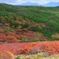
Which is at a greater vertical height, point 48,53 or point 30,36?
point 48,53

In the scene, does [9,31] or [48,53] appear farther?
[9,31]

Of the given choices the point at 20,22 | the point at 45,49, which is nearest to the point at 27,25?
the point at 20,22

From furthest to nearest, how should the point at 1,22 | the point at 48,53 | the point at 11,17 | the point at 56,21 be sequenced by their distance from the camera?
the point at 56,21
the point at 11,17
the point at 1,22
the point at 48,53

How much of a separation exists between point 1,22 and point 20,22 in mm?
8372

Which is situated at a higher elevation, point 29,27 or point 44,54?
point 44,54

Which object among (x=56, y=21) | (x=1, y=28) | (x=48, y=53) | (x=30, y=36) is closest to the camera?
(x=48, y=53)

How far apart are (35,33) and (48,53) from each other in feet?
228

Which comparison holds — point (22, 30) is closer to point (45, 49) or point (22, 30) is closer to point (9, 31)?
point (9, 31)

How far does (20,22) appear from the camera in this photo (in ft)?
357

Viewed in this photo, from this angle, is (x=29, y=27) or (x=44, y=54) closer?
(x=44, y=54)

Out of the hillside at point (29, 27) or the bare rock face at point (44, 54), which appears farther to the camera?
the hillside at point (29, 27)

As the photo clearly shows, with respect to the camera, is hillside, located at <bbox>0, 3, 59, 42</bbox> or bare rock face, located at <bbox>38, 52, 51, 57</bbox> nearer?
bare rock face, located at <bbox>38, 52, 51, 57</bbox>

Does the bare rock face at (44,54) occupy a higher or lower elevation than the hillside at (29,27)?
higher

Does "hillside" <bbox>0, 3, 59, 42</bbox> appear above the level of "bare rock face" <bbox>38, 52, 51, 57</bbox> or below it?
below
